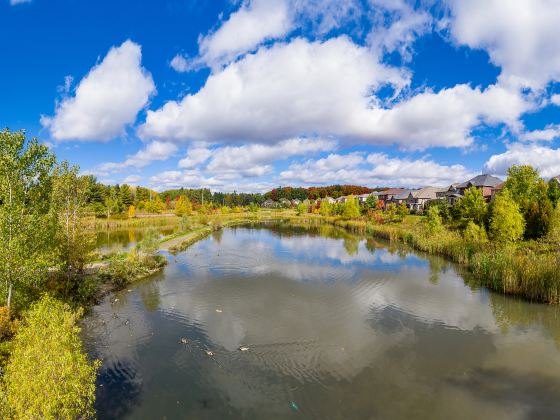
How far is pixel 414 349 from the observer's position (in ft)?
45.6

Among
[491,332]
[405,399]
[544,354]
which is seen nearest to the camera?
[405,399]

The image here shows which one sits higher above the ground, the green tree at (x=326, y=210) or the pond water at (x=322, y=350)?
the green tree at (x=326, y=210)

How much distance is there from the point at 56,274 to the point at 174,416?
44.5 feet

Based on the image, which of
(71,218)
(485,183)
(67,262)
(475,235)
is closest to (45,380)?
(67,262)

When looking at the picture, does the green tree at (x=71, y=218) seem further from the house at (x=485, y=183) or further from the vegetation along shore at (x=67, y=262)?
the house at (x=485, y=183)

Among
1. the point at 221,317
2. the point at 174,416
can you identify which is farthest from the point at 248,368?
the point at 221,317

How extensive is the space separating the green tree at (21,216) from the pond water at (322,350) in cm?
401

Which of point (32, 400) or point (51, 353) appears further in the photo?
point (51, 353)

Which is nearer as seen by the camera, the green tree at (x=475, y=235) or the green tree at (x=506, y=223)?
the green tree at (x=506, y=223)

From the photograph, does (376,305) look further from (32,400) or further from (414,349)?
(32,400)

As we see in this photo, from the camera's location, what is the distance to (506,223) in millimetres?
29000

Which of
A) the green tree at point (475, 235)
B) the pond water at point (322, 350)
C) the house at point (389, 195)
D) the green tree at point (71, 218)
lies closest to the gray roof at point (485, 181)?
the house at point (389, 195)

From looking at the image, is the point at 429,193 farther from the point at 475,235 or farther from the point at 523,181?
the point at 475,235

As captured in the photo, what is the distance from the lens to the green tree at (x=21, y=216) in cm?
→ 1194
